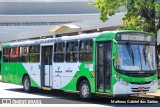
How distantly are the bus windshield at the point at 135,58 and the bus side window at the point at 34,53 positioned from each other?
22.8ft

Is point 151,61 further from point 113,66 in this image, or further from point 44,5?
point 44,5

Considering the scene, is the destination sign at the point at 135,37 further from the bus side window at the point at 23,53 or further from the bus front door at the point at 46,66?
the bus side window at the point at 23,53

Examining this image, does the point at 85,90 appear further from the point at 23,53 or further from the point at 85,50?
the point at 23,53

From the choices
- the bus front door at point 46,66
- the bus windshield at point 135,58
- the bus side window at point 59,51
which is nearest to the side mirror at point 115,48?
the bus windshield at point 135,58

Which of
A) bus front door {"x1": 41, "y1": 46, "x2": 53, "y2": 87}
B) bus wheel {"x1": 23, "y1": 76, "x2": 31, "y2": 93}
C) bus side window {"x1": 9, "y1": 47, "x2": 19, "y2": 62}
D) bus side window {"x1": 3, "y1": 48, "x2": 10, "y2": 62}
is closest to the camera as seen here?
bus front door {"x1": 41, "y1": 46, "x2": 53, "y2": 87}

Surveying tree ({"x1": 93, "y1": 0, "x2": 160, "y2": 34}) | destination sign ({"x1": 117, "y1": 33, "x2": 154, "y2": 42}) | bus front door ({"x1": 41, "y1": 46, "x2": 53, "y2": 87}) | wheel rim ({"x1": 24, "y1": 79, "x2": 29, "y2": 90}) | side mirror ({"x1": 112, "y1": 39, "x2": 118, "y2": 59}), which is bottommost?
wheel rim ({"x1": 24, "y1": 79, "x2": 29, "y2": 90})

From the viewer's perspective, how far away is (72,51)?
61.2 ft

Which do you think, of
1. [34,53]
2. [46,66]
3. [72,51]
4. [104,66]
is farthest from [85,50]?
[34,53]

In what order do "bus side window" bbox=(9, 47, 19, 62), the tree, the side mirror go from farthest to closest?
"bus side window" bbox=(9, 47, 19, 62), the tree, the side mirror

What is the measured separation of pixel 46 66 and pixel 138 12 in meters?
7.49

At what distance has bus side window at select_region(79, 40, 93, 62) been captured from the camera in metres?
17.4

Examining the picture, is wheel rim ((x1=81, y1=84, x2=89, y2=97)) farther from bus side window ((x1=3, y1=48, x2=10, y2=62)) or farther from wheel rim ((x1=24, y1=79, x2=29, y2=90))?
bus side window ((x1=3, y1=48, x2=10, y2=62))

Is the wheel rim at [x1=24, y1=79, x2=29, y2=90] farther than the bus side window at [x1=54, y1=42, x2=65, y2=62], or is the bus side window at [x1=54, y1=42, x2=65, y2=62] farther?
the wheel rim at [x1=24, y1=79, x2=29, y2=90]

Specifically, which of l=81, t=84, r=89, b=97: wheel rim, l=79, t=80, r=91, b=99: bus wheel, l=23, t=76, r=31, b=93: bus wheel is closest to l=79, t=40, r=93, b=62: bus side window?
l=79, t=80, r=91, b=99: bus wheel
